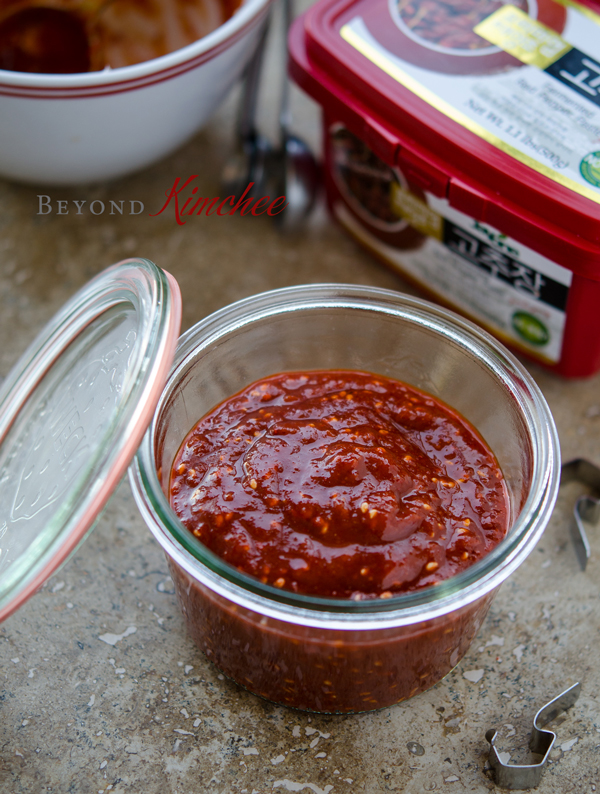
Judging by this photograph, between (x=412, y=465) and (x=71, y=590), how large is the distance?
66 centimetres

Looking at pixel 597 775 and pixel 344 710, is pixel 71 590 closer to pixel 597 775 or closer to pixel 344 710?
pixel 344 710

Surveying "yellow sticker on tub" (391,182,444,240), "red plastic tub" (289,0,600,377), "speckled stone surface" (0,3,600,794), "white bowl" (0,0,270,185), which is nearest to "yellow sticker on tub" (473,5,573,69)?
"red plastic tub" (289,0,600,377)

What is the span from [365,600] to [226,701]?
421 mm

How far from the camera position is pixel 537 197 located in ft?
4.51

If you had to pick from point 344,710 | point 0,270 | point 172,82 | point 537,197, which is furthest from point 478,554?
point 0,270

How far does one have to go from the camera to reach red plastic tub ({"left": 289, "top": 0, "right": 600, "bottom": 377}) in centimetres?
140

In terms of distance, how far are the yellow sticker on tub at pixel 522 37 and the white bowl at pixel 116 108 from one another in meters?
0.45

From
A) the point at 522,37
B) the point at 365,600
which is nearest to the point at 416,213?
the point at 522,37

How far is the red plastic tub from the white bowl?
0.15 m

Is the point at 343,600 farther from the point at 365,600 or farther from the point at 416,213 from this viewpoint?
the point at 416,213

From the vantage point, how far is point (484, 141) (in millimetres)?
1428

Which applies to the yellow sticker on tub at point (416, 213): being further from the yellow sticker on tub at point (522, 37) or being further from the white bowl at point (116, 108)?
the white bowl at point (116, 108)

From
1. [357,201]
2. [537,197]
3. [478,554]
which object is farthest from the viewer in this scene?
[357,201]

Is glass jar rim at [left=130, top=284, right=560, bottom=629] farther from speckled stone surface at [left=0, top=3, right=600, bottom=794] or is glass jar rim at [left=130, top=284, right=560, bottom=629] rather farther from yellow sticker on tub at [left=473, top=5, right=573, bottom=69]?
yellow sticker on tub at [left=473, top=5, right=573, bottom=69]
